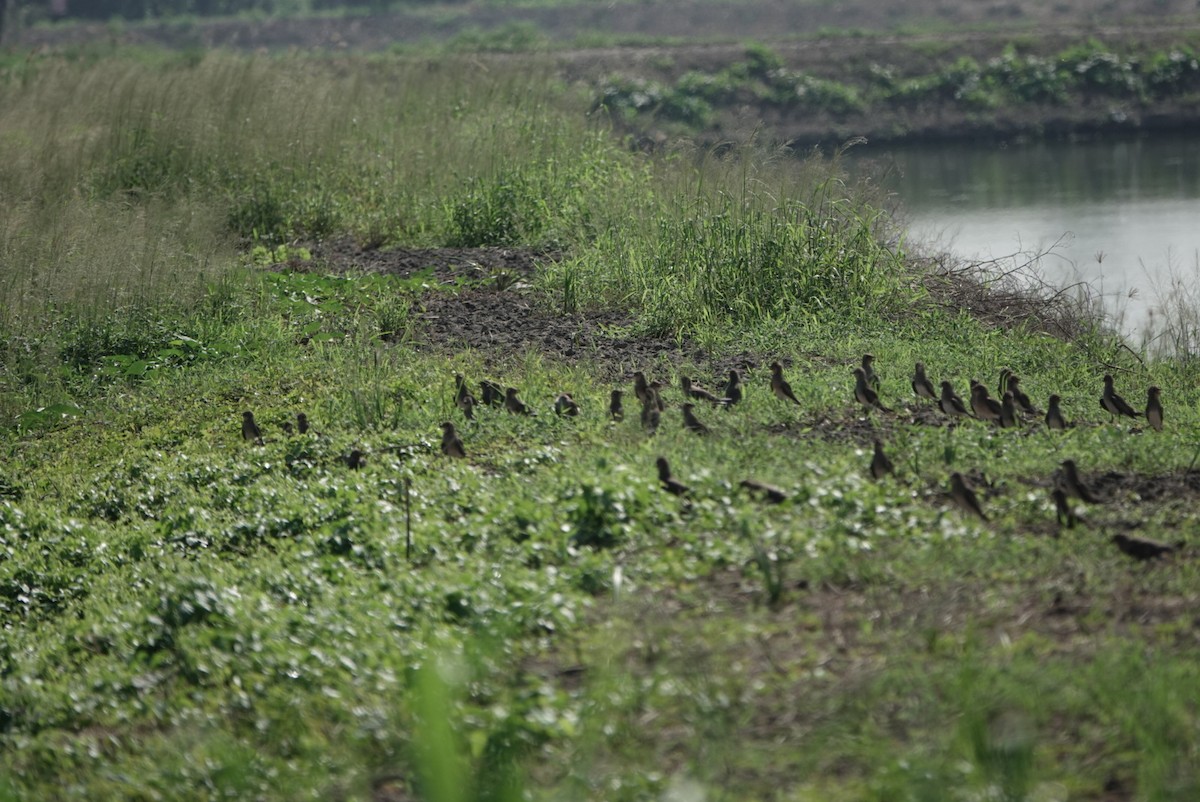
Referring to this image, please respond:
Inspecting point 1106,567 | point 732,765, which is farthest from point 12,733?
point 1106,567

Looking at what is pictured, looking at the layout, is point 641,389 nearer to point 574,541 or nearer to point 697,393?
point 697,393

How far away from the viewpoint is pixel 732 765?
3.36 metres

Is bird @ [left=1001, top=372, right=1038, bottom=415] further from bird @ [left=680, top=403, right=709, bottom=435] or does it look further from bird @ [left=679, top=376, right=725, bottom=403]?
bird @ [left=680, top=403, right=709, bottom=435]

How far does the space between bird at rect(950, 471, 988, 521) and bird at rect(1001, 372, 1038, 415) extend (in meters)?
1.58

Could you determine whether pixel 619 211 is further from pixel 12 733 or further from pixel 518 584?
pixel 12 733

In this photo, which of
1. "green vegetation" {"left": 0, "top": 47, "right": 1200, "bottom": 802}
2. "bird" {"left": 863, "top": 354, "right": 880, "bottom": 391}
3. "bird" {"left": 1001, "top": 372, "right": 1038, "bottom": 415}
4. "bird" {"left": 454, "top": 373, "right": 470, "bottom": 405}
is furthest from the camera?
"bird" {"left": 454, "top": 373, "right": 470, "bottom": 405}

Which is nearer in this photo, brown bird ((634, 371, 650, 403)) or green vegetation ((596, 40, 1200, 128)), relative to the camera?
brown bird ((634, 371, 650, 403))

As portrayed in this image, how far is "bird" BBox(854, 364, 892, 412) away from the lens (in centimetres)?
612

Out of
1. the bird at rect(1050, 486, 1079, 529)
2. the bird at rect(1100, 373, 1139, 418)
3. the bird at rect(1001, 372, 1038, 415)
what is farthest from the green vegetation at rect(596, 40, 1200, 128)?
the bird at rect(1050, 486, 1079, 529)

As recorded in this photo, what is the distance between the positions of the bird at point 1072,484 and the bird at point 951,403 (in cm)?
109

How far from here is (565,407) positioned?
21.1 ft

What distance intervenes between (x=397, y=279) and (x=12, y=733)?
19.1 feet

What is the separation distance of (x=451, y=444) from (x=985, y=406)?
7.64 ft

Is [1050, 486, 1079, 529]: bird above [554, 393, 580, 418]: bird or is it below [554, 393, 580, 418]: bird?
above
